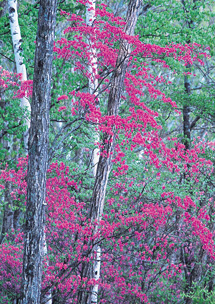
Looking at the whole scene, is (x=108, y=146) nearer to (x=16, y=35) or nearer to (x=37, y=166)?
(x=37, y=166)

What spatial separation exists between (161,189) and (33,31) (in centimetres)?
495

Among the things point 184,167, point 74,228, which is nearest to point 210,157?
point 184,167

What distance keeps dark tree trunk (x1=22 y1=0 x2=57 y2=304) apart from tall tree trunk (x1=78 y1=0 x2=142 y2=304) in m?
1.80

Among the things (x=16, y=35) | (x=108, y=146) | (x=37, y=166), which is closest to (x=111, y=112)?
(x=108, y=146)

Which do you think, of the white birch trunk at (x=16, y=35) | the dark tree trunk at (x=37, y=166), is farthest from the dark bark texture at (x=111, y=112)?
the white birch trunk at (x=16, y=35)

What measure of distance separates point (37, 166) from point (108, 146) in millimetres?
2142

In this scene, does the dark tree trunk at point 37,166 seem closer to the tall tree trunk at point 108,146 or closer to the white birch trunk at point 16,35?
the tall tree trunk at point 108,146

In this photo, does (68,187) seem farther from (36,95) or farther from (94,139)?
(36,95)

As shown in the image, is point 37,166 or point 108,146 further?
point 108,146

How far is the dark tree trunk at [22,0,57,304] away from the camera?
5152 millimetres

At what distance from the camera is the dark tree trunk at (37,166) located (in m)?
5.15

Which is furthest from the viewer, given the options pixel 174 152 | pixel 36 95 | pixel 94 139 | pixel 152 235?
pixel 152 235

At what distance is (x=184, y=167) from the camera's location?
29.6ft

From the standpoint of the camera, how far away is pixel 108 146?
7.06 m
